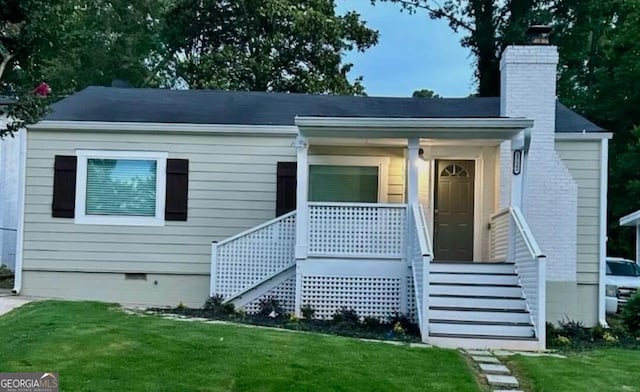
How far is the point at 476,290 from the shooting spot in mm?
8695

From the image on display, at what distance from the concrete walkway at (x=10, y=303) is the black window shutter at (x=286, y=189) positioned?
4.11 meters

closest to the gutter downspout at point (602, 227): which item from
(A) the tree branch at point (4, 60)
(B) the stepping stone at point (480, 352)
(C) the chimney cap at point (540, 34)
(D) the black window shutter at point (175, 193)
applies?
(C) the chimney cap at point (540, 34)

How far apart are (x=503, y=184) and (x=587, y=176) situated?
1.49 metres

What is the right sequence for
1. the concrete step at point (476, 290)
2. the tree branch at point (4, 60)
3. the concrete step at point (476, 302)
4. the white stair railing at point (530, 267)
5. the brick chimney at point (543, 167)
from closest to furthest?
the tree branch at point (4, 60), the white stair railing at point (530, 267), the concrete step at point (476, 302), the concrete step at point (476, 290), the brick chimney at point (543, 167)

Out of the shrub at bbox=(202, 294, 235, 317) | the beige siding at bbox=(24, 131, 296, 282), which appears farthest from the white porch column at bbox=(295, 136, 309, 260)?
the beige siding at bbox=(24, 131, 296, 282)

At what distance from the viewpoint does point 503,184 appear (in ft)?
34.3

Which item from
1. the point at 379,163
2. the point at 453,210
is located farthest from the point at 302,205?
the point at 453,210

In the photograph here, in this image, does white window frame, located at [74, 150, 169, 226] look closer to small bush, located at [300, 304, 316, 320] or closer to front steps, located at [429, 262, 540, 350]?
small bush, located at [300, 304, 316, 320]

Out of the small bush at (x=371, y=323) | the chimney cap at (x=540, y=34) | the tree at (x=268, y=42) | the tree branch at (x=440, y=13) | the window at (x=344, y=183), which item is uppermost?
the tree branch at (x=440, y=13)

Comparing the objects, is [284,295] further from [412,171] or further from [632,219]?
[632,219]

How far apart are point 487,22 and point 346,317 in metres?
17.2

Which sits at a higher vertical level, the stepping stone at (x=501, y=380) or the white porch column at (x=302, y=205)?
the white porch column at (x=302, y=205)

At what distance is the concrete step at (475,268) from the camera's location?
9039 mm

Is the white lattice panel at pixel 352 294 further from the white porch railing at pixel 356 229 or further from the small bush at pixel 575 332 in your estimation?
the small bush at pixel 575 332
